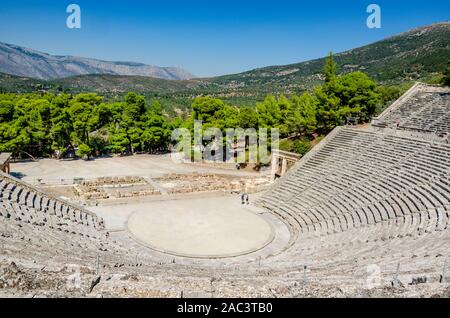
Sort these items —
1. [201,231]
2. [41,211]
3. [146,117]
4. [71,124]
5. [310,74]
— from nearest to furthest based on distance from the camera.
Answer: [41,211], [201,231], [71,124], [146,117], [310,74]

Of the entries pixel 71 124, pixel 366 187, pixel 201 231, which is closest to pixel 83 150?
pixel 71 124

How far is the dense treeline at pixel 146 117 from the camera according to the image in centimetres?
3366

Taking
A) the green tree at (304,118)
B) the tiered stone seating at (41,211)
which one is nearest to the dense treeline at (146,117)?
the green tree at (304,118)

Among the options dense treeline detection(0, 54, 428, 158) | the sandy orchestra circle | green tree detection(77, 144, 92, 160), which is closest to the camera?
the sandy orchestra circle

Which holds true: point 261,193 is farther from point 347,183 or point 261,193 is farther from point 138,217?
point 138,217

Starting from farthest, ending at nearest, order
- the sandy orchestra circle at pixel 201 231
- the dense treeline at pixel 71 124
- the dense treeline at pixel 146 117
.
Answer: the dense treeline at pixel 71 124
the dense treeline at pixel 146 117
the sandy orchestra circle at pixel 201 231

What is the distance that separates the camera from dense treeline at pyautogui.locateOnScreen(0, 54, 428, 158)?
3366 cm

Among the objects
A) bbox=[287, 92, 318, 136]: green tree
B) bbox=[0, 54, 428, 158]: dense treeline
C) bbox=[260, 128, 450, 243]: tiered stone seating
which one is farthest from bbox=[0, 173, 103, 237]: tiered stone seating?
bbox=[287, 92, 318, 136]: green tree

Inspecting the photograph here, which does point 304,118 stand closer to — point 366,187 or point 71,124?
point 366,187

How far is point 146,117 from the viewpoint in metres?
40.8

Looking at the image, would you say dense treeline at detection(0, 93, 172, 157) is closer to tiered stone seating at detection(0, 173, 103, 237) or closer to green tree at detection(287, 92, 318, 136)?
green tree at detection(287, 92, 318, 136)

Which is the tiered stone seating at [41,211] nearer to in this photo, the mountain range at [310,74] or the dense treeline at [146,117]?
the dense treeline at [146,117]

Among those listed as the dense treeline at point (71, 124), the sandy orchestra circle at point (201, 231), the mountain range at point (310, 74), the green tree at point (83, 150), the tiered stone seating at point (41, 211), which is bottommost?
the sandy orchestra circle at point (201, 231)

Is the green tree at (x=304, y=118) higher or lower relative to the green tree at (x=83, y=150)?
higher
